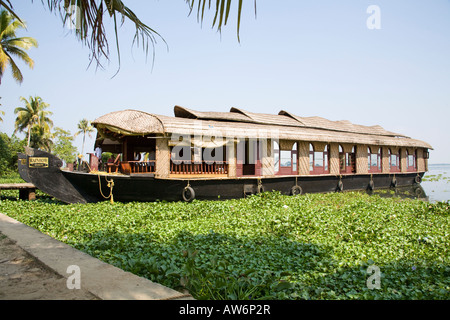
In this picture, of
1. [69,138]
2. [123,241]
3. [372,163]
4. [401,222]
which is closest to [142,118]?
[123,241]

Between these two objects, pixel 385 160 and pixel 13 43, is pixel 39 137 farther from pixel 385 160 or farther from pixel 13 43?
pixel 385 160

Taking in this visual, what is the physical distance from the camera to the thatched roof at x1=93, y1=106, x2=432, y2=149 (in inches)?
365

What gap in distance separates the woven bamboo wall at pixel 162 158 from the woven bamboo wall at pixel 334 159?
26.9ft

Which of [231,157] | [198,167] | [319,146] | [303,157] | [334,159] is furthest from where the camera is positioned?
[334,159]

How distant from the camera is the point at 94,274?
2482mm

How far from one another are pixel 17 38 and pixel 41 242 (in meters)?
19.3

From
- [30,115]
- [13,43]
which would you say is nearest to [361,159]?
[13,43]

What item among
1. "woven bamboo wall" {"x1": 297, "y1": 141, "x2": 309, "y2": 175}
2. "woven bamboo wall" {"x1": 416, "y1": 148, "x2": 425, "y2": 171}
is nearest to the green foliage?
"woven bamboo wall" {"x1": 297, "y1": 141, "x2": 309, "y2": 175}

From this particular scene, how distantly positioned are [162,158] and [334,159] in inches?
339

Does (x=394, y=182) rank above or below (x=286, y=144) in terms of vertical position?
below

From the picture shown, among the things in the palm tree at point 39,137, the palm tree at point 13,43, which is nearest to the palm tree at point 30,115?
the palm tree at point 39,137

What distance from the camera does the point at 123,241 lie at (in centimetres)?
468

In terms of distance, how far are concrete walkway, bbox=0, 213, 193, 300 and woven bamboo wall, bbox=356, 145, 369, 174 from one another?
14667 mm
